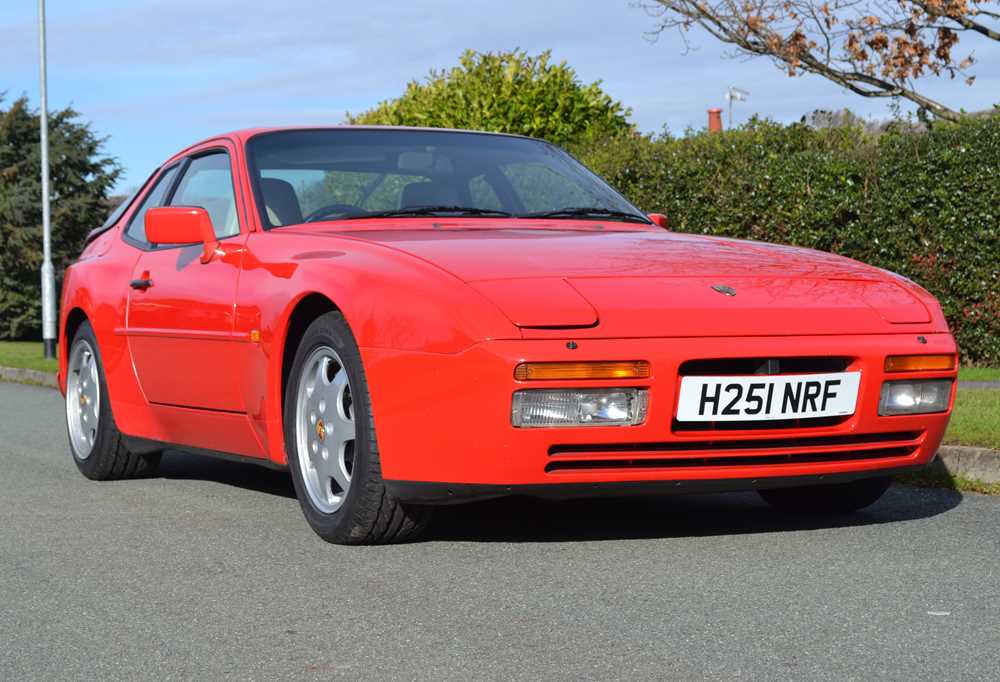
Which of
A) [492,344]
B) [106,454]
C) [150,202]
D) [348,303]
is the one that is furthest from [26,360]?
[492,344]

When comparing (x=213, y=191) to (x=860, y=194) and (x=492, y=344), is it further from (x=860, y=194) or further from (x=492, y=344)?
(x=860, y=194)

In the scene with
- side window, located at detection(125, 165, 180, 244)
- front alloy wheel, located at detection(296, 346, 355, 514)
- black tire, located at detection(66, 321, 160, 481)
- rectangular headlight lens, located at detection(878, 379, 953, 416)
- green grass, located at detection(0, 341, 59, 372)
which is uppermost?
side window, located at detection(125, 165, 180, 244)

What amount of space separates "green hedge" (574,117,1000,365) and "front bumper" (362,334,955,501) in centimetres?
781

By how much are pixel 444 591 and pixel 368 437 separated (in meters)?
0.63

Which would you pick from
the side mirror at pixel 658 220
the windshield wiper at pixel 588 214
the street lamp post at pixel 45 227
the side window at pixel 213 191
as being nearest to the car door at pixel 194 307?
the side window at pixel 213 191

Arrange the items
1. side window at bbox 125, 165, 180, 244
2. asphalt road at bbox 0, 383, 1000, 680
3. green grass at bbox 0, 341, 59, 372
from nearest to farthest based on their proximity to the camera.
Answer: asphalt road at bbox 0, 383, 1000, 680 < side window at bbox 125, 165, 180, 244 < green grass at bbox 0, 341, 59, 372

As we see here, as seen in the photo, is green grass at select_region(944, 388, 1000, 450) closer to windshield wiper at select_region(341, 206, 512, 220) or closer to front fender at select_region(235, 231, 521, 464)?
windshield wiper at select_region(341, 206, 512, 220)

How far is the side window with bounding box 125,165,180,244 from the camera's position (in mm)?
7137

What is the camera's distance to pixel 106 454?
7102mm

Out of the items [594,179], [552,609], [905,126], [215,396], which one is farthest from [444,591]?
[905,126]

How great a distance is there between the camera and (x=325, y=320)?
514 cm

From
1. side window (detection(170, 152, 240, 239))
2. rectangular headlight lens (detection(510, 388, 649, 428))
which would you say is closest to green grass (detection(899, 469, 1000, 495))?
rectangular headlight lens (detection(510, 388, 649, 428))

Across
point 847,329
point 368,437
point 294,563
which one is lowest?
point 294,563

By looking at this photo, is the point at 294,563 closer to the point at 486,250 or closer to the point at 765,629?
the point at 486,250
